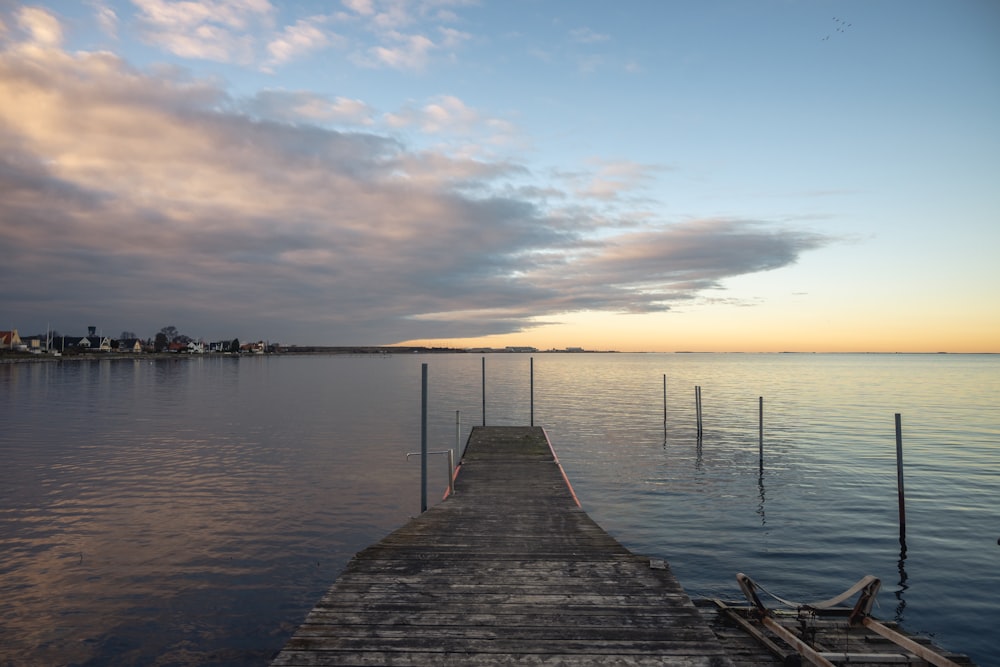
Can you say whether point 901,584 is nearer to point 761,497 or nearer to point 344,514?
point 761,497

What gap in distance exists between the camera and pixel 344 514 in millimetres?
18875

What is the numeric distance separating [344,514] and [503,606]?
12.3 meters

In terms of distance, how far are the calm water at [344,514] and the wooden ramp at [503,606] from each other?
3.37m

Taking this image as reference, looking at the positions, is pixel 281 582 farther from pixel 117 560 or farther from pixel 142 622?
pixel 117 560

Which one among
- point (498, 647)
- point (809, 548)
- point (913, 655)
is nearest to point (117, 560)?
point (498, 647)

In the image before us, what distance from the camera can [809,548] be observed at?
52.5 ft

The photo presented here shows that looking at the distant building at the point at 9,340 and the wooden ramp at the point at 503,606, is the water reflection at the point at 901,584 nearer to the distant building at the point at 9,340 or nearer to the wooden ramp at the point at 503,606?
the wooden ramp at the point at 503,606

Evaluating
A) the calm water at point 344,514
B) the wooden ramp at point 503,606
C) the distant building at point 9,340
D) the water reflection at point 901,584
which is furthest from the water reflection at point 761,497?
the distant building at point 9,340

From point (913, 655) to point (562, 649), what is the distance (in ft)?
15.8

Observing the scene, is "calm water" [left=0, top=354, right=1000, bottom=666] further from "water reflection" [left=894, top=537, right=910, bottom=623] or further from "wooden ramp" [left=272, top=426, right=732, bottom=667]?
"wooden ramp" [left=272, top=426, right=732, bottom=667]

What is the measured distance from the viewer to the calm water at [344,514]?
457 inches

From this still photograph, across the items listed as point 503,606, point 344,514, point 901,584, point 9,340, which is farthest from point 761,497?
point 9,340

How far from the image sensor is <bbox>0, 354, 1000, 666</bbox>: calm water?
11609 millimetres

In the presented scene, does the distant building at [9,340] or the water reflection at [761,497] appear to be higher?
the distant building at [9,340]
